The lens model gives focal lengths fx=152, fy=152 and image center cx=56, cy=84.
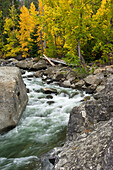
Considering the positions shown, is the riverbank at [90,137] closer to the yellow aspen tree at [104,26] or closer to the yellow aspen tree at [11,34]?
the yellow aspen tree at [104,26]

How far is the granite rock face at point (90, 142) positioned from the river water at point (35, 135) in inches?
43.9

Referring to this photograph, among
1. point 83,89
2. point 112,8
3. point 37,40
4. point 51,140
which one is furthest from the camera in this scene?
point 37,40

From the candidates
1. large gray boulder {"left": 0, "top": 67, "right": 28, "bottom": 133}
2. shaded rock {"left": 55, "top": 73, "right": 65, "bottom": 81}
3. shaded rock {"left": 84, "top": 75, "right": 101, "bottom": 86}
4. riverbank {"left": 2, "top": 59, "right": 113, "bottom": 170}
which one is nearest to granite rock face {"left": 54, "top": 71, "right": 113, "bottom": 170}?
riverbank {"left": 2, "top": 59, "right": 113, "bottom": 170}

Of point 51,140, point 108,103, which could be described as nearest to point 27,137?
point 51,140

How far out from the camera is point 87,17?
11.5 metres

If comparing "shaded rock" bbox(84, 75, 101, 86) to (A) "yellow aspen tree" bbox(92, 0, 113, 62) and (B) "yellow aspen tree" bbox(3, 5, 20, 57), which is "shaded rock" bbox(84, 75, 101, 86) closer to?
(A) "yellow aspen tree" bbox(92, 0, 113, 62)

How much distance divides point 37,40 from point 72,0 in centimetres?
1762

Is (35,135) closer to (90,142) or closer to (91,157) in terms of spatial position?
(90,142)

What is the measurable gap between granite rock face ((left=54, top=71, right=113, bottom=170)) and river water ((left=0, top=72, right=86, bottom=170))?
1114 millimetres

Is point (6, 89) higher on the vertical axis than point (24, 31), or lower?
lower

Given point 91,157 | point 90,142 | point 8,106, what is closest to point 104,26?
point 8,106

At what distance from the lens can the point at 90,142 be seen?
7.55ft

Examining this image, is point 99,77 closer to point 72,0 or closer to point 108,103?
point 72,0

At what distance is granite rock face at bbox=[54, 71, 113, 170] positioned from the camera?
5.89 ft
